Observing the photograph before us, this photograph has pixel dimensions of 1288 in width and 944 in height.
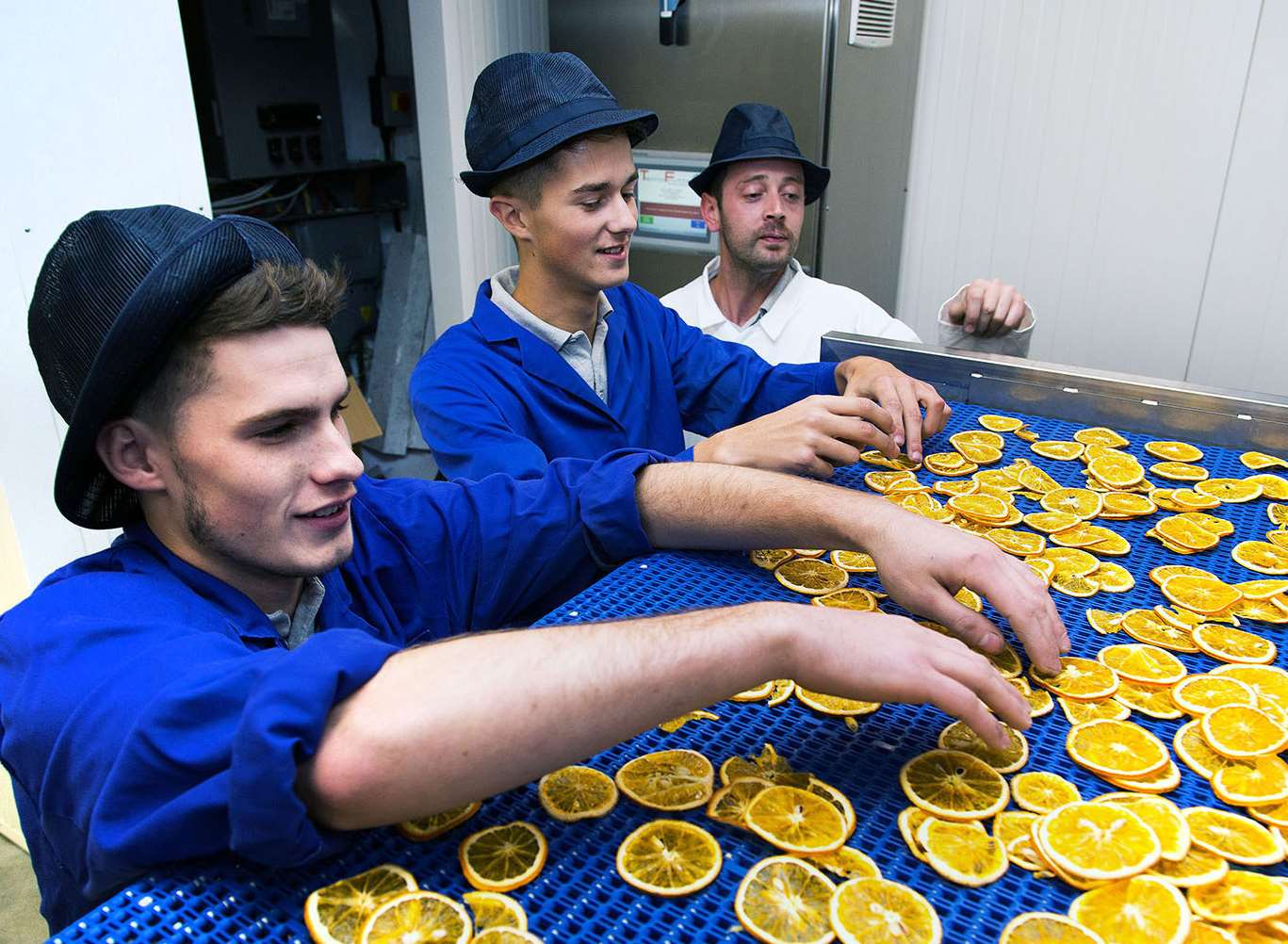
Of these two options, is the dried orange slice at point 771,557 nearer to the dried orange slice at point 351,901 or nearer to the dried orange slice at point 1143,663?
the dried orange slice at point 1143,663

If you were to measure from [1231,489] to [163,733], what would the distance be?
1930mm

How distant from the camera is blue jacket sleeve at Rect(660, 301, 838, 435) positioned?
8.80ft

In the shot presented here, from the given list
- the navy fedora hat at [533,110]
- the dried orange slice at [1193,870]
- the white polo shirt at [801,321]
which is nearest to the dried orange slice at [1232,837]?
the dried orange slice at [1193,870]

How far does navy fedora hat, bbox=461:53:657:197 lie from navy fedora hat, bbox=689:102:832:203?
2.93 feet

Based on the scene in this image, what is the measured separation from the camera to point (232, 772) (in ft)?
3.02

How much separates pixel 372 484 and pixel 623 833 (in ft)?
3.15

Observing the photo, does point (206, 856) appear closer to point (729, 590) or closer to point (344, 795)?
point (344, 795)

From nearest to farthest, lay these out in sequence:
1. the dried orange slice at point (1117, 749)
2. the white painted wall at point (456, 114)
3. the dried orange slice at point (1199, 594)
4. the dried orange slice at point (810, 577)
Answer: the dried orange slice at point (1117, 749) → the dried orange slice at point (1199, 594) → the dried orange slice at point (810, 577) → the white painted wall at point (456, 114)

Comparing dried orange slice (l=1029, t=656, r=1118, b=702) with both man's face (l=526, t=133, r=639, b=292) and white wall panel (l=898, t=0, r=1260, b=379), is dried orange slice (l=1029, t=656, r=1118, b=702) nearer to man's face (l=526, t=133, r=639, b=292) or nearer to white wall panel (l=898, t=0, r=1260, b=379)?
man's face (l=526, t=133, r=639, b=292)

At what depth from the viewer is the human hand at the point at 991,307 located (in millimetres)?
2852

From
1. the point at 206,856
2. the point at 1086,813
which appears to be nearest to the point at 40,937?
the point at 206,856

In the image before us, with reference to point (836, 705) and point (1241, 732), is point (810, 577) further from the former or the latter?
point (1241, 732)

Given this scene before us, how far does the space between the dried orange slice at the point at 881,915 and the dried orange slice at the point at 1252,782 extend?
444 millimetres

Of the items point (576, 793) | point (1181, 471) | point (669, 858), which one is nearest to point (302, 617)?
point (576, 793)
